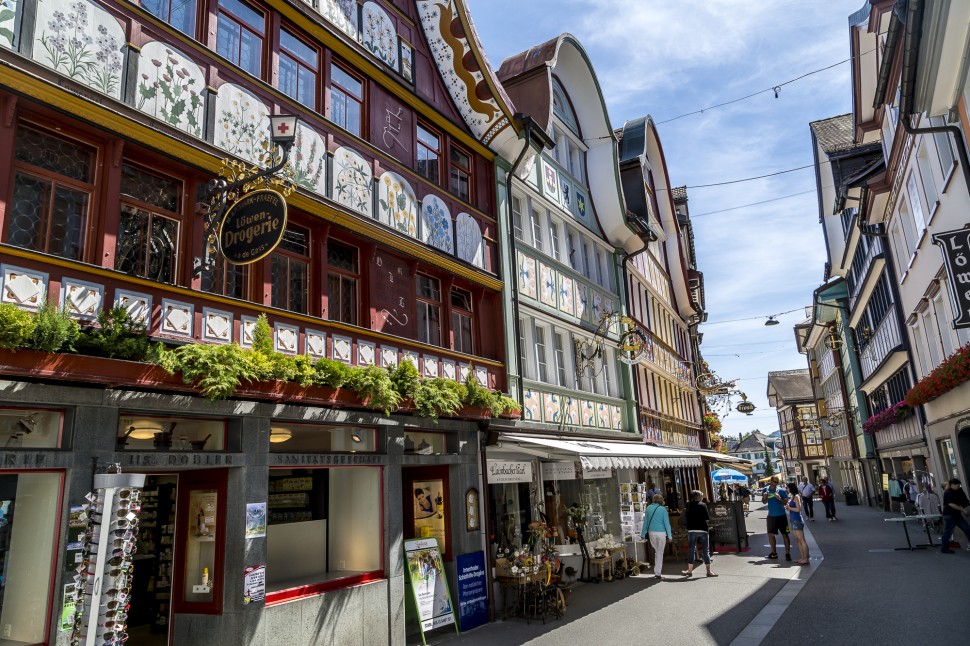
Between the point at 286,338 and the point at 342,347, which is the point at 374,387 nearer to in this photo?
the point at 342,347

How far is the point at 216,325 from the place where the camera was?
25.7 ft

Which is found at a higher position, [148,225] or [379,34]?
[379,34]

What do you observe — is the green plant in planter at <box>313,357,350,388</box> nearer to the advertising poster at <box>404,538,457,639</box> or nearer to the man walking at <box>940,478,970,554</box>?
the advertising poster at <box>404,538,457,639</box>

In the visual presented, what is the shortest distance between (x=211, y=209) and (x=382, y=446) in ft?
14.1

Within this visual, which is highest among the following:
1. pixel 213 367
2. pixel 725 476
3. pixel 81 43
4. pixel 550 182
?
pixel 550 182

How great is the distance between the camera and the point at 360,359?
9891 mm

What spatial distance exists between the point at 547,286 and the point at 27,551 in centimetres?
1219

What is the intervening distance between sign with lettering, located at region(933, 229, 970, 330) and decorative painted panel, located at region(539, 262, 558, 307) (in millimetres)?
7757

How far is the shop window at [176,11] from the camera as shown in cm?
798

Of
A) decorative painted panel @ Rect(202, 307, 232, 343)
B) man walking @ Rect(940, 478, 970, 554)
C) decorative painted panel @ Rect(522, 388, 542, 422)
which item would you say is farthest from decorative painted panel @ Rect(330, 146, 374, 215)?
man walking @ Rect(940, 478, 970, 554)

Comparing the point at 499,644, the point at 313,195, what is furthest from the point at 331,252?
the point at 499,644

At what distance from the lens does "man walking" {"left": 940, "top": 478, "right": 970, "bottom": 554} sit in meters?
15.8

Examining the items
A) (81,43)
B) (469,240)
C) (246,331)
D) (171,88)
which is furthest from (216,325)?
(469,240)

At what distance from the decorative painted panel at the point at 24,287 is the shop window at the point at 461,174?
8378 mm
